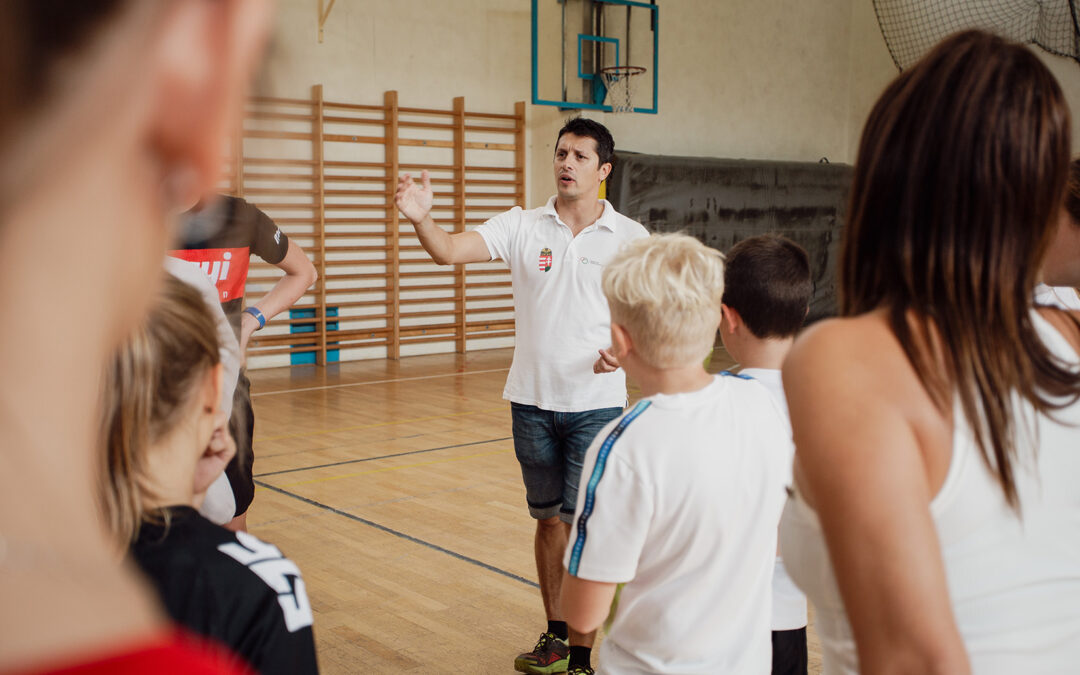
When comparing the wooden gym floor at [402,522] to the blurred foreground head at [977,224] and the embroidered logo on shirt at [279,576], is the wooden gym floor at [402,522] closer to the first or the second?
the embroidered logo on shirt at [279,576]

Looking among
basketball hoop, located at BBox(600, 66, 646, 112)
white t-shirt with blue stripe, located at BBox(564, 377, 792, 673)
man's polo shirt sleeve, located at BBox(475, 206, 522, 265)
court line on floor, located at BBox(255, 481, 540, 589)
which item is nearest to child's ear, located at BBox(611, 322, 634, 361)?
white t-shirt with blue stripe, located at BBox(564, 377, 792, 673)

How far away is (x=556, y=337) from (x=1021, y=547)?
240 cm

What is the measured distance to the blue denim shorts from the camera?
3182 millimetres

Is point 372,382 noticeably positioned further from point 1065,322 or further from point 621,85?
point 1065,322

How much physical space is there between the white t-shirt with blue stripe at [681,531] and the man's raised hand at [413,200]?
1901 millimetres

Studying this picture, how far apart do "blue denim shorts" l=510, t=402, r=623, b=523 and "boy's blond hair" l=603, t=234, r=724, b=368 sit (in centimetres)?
136

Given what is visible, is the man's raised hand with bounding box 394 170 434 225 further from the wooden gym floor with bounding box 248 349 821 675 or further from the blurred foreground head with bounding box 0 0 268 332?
the blurred foreground head with bounding box 0 0 268 332

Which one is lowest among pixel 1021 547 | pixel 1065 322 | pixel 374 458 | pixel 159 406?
pixel 374 458

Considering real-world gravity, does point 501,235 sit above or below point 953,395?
above

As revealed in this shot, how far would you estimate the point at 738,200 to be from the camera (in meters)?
11.5

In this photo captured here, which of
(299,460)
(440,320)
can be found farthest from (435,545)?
(440,320)

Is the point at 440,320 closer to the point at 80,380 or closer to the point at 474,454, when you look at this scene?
the point at 474,454

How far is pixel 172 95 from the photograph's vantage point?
0.88 feet

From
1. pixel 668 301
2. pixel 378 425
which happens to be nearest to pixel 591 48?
pixel 378 425
